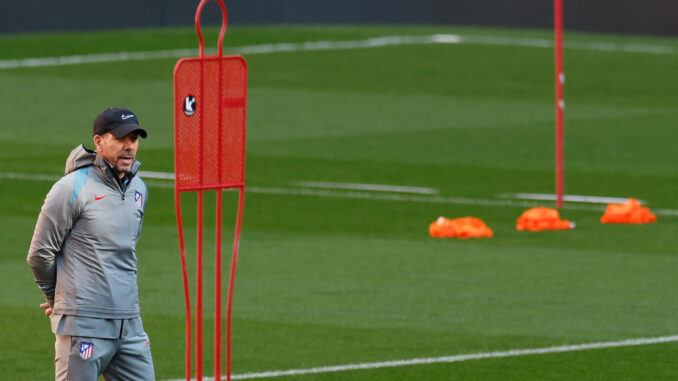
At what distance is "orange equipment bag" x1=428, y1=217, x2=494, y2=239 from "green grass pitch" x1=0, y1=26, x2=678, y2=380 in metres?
0.19

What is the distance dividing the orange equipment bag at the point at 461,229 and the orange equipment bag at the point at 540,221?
533mm

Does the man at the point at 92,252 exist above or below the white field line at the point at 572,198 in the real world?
below

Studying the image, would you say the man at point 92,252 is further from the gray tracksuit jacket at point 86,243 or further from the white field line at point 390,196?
the white field line at point 390,196

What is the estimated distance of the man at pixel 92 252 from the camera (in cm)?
843

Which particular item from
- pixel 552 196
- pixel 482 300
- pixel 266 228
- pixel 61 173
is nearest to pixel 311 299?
pixel 482 300

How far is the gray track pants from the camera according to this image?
8500mm

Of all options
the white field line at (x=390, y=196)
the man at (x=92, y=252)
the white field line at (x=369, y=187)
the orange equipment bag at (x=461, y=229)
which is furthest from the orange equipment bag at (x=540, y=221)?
the man at (x=92, y=252)

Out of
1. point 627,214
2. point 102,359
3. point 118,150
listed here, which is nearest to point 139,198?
point 118,150

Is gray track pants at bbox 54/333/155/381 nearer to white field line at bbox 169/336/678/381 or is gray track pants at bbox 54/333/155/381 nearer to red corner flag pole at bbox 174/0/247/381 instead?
red corner flag pole at bbox 174/0/247/381

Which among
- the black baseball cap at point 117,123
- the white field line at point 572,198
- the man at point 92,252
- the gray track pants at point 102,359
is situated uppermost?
the black baseball cap at point 117,123

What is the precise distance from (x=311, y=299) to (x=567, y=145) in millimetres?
14843

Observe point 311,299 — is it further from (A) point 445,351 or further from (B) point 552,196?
(B) point 552,196

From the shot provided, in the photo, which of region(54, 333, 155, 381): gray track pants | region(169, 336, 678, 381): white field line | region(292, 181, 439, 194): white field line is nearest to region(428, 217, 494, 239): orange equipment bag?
region(292, 181, 439, 194): white field line

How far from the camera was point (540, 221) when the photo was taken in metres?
19.2
